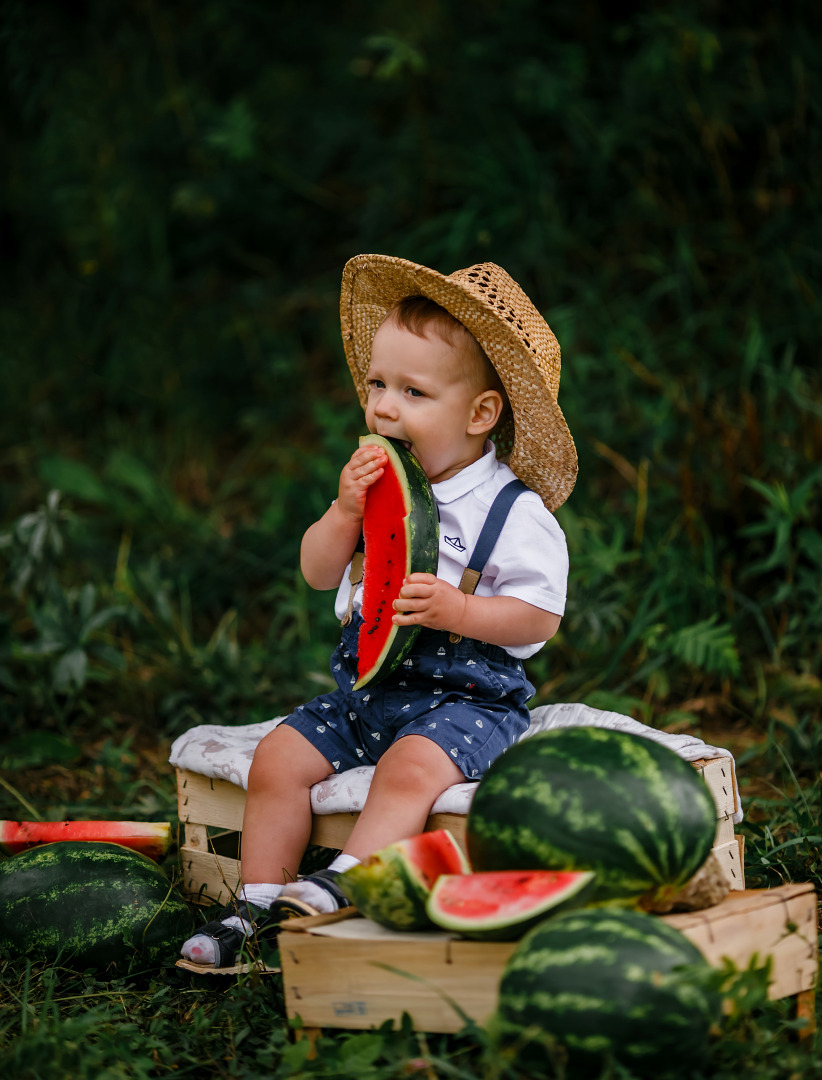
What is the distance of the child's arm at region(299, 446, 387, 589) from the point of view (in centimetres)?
274

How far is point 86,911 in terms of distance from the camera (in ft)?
8.67

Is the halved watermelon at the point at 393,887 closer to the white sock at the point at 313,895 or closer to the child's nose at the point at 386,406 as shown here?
the white sock at the point at 313,895

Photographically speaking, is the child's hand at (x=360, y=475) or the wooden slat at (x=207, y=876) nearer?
the child's hand at (x=360, y=475)

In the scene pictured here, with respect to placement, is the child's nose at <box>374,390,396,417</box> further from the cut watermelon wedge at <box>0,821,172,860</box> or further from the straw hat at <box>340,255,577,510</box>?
the cut watermelon wedge at <box>0,821,172,860</box>

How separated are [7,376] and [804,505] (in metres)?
5.34

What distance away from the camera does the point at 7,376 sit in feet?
23.6

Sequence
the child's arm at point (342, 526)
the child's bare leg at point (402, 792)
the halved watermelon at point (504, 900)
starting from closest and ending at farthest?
the halved watermelon at point (504, 900)
the child's bare leg at point (402, 792)
the child's arm at point (342, 526)

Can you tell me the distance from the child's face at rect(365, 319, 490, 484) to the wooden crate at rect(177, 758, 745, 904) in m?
1.03

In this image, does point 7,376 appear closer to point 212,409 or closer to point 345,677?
point 212,409

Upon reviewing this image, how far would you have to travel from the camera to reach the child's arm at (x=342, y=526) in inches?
108

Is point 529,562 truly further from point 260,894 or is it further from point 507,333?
point 260,894

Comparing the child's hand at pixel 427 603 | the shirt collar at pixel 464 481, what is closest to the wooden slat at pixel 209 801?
the child's hand at pixel 427 603

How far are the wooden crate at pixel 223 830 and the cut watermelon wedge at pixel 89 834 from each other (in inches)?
3.2

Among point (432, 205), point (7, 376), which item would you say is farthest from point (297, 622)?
point (7, 376)
